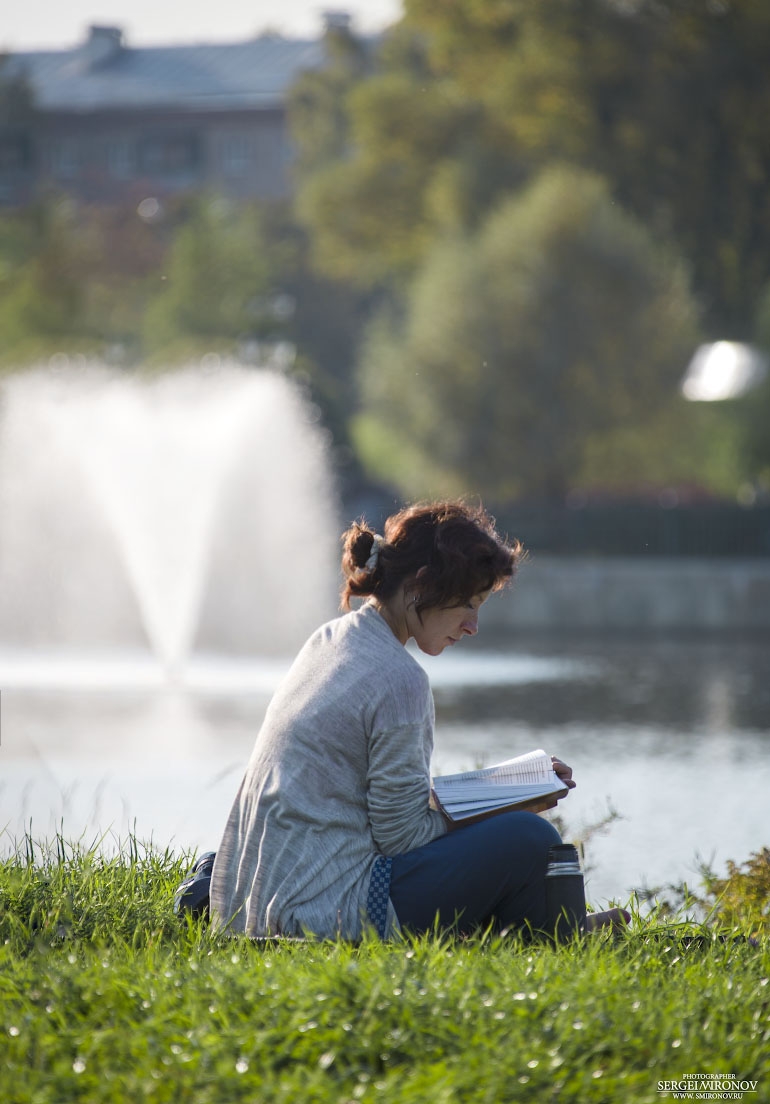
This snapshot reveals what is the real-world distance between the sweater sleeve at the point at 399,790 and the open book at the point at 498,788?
0.24 ft

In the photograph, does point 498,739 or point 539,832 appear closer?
point 539,832

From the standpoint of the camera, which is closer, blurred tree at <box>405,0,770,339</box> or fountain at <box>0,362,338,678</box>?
fountain at <box>0,362,338,678</box>

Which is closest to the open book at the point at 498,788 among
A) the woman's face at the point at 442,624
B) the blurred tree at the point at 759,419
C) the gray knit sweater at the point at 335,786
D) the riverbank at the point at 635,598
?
the gray knit sweater at the point at 335,786

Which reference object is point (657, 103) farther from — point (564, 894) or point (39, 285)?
point (564, 894)

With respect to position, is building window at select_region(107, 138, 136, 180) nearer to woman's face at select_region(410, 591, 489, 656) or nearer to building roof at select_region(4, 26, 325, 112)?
building roof at select_region(4, 26, 325, 112)

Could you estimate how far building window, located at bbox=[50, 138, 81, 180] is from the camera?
79000 millimetres

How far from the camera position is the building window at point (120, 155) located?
79312mm

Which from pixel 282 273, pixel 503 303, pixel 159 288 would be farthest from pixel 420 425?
pixel 282 273

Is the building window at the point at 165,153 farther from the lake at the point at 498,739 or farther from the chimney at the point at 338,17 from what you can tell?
the lake at the point at 498,739

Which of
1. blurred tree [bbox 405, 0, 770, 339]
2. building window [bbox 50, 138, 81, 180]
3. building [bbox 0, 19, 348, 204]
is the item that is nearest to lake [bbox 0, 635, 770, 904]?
blurred tree [bbox 405, 0, 770, 339]

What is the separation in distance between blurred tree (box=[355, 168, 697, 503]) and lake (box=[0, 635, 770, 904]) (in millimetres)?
8554

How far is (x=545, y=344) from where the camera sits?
29.2m

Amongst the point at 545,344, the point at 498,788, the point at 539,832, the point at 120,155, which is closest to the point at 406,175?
the point at 545,344

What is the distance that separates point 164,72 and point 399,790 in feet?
267
